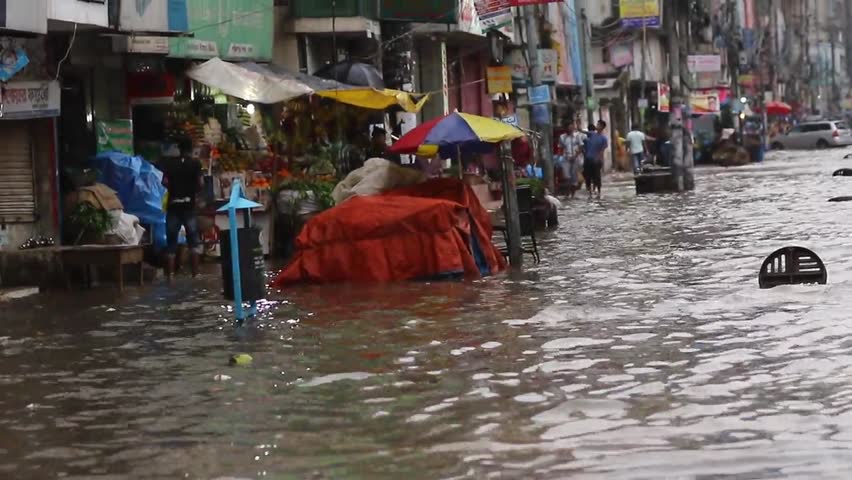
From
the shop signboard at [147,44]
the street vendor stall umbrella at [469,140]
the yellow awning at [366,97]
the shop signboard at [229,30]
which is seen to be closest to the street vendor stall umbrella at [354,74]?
the shop signboard at [229,30]

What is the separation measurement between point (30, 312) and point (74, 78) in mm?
5974

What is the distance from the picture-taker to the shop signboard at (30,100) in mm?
19422

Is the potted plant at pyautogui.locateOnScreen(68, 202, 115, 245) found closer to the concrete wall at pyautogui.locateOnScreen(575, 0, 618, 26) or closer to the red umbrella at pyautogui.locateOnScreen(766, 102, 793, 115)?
the concrete wall at pyautogui.locateOnScreen(575, 0, 618, 26)

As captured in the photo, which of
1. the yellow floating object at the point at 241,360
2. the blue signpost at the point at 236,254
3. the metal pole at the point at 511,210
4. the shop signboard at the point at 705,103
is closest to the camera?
the yellow floating object at the point at 241,360

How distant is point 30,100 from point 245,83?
4.58 m

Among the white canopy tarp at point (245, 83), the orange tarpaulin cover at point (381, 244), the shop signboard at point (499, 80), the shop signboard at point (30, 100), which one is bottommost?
the orange tarpaulin cover at point (381, 244)

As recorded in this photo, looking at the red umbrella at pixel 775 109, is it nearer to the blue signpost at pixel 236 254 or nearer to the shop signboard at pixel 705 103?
the shop signboard at pixel 705 103

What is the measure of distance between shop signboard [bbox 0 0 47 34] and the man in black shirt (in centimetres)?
344

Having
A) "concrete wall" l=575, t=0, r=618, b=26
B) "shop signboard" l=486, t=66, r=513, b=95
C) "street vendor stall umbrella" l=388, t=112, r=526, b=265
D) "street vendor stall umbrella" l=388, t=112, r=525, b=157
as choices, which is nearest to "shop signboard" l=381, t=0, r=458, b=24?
"shop signboard" l=486, t=66, r=513, b=95

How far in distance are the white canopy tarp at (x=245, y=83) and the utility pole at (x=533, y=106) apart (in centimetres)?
1232

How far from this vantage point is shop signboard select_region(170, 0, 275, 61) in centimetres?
2522

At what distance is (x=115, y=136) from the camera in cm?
2319

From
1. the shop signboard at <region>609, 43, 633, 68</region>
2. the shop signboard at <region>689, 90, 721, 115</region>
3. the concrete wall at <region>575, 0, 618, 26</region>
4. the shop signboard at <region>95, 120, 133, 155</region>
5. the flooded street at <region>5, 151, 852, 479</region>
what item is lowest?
the flooded street at <region>5, 151, 852, 479</region>

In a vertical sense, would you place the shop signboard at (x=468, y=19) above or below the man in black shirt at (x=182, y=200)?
above
